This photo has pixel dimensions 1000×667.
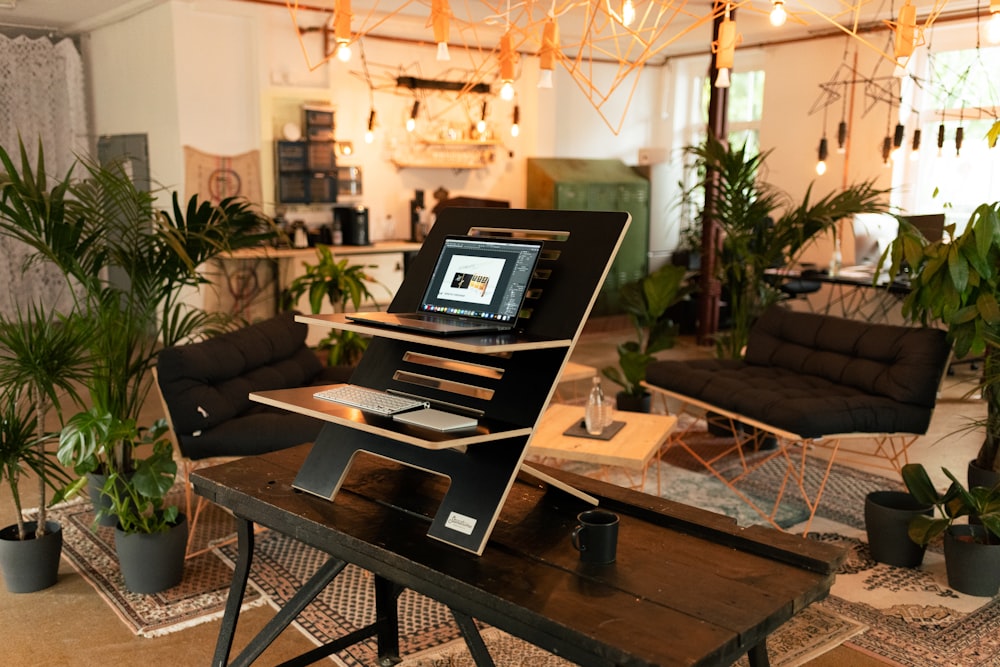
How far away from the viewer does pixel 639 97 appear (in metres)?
10.4

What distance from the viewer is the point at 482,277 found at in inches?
92.8

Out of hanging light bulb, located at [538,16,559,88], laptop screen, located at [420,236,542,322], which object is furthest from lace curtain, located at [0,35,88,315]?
laptop screen, located at [420,236,542,322]

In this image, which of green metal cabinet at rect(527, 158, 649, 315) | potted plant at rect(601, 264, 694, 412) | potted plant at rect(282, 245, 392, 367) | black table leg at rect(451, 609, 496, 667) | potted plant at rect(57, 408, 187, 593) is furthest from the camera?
green metal cabinet at rect(527, 158, 649, 315)

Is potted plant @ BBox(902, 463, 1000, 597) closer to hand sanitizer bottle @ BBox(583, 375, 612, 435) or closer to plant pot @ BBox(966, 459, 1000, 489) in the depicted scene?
plant pot @ BBox(966, 459, 1000, 489)

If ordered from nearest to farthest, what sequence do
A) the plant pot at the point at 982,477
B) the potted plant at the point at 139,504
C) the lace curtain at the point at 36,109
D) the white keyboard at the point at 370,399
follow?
1. the white keyboard at the point at 370,399
2. the potted plant at the point at 139,504
3. the plant pot at the point at 982,477
4. the lace curtain at the point at 36,109

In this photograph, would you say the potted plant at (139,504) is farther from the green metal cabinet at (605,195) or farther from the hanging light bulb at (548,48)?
the green metal cabinet at (605,195)

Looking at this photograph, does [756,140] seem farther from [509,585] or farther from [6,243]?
[509,585]

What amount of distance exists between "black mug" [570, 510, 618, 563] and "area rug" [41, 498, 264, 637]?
6.15 feet

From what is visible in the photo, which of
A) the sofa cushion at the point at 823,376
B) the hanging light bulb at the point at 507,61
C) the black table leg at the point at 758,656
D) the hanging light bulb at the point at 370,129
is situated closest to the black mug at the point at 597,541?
the black table leg at the point at 758,656

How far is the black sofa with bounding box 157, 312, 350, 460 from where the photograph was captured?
3.81 meters

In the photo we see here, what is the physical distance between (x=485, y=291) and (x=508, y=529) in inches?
23.2

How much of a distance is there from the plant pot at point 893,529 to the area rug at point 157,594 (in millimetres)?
2507

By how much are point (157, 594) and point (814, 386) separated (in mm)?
3125

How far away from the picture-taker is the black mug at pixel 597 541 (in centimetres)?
203
